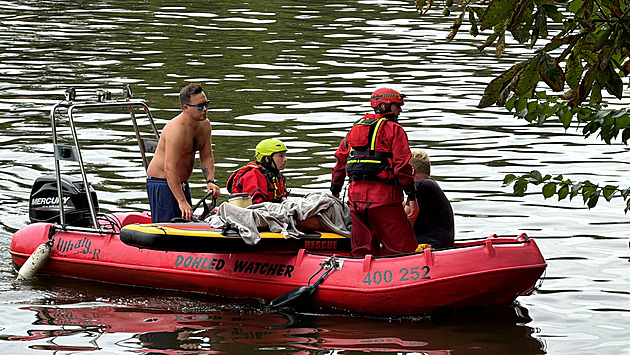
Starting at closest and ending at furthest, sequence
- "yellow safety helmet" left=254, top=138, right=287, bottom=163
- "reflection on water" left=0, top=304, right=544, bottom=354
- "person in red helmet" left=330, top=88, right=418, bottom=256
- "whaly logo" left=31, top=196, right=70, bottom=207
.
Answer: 1. "reflection on water" left=0, top=304, right=544, bottom=354
2. "person in red helmet" left=330, top=88, right=418, bottom=256
3. "yellow safety helmet" left=254, top=138, right=287, bottom=163
4. "whaly logo" left=31, top=196, right=70, bottom=207

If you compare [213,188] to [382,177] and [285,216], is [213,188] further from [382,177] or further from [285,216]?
[382,177]

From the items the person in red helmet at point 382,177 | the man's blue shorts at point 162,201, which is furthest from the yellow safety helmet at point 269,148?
the man's blue shorts at point 162,201

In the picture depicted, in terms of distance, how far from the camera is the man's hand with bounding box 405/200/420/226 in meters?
8.20

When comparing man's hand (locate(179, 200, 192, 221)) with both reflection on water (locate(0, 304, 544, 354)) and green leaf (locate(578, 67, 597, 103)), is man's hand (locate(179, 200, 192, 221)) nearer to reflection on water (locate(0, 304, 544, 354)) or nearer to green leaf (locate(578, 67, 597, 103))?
reflection on water (locate(0, 304, 544, 354))

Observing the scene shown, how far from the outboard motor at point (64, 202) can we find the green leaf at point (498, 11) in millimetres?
6610

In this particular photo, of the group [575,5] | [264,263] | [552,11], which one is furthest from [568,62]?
[264,263]

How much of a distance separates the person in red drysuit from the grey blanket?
30 cm

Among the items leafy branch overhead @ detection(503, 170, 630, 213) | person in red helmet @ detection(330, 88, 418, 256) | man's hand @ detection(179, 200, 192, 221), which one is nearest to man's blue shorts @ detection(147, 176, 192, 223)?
man's hand @ detection(179, 200, 192, 221)

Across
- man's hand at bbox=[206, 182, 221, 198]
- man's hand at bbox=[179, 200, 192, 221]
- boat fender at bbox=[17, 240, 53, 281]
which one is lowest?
boat fender at bbox=[17, 240, 53, 281]

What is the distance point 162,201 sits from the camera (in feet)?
30.0

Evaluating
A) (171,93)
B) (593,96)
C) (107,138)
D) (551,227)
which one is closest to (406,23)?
(171,93)

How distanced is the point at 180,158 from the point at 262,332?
2.09m

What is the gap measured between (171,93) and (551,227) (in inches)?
384

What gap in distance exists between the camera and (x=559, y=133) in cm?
1596
